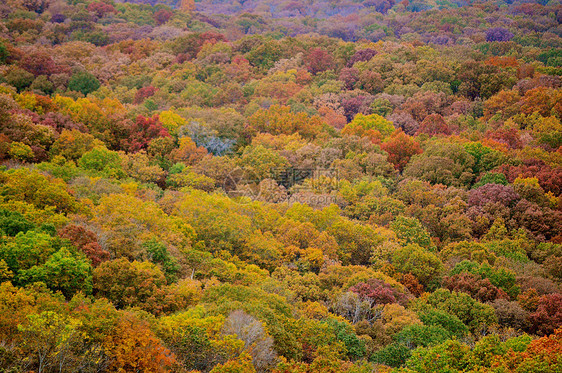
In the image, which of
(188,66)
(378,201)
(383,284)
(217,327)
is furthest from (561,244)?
(188,66)

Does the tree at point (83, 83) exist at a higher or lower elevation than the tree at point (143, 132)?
higher

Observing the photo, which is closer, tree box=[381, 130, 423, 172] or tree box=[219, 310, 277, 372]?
tree box=[219, 310, 277, 372]

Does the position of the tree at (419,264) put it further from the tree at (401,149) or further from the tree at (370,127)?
the tree at (370,127)

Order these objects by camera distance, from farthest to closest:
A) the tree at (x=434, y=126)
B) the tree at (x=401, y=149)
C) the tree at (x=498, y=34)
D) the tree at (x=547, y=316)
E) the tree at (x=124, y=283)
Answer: the tree at (x=498, y=34) → the tree at (x=434, y=126) → the tree at (x=401, y=149) → the tree at (x=547, y=316) → the tree at (x=124, y=283)

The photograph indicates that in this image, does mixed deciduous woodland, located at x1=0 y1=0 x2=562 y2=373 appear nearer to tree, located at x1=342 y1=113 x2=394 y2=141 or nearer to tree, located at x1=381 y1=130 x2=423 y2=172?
tree, located at x1=381 y1=130 x2=423 y2=172

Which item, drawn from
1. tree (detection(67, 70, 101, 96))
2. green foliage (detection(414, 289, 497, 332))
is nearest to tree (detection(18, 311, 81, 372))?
green foliage (detection(414, 289, 497, 332))

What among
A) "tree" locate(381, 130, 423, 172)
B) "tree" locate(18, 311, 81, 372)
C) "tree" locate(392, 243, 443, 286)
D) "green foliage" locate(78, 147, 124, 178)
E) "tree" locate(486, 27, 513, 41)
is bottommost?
"tree" locate(392, 243, 443, 286)

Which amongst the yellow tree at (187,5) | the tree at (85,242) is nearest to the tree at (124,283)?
the tree at (85,242)

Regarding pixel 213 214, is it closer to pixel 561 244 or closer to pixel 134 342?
pixel 134 342
